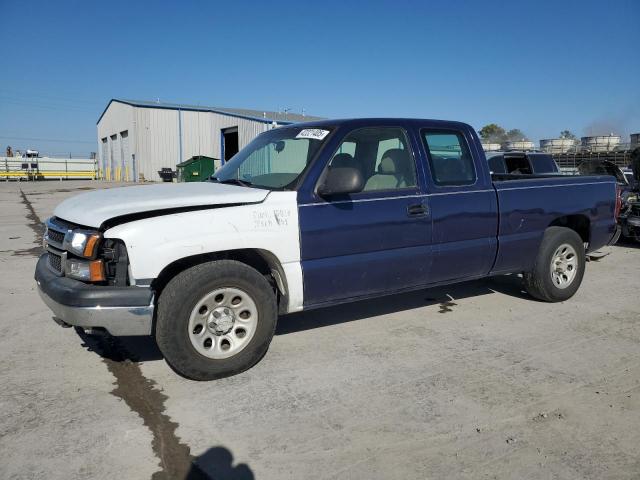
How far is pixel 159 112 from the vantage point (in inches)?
1565

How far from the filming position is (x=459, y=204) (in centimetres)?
464

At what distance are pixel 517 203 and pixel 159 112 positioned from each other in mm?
38764

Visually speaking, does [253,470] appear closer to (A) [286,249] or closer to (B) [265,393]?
(B) [265,393]

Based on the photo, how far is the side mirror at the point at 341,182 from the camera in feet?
12.6

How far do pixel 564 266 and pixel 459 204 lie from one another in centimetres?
188

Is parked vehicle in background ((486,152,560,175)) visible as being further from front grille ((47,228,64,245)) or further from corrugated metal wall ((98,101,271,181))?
corrugated metal wall ((98,101,271,181))

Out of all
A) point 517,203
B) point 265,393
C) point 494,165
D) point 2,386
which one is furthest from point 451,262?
point 494,165

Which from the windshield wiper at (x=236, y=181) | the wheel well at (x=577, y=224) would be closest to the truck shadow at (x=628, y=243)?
the wheel well at (x=577, y=224)

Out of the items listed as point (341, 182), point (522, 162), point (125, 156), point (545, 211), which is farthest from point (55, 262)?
point (125, 156)

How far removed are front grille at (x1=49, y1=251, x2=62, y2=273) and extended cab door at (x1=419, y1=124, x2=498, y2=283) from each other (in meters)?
3.00

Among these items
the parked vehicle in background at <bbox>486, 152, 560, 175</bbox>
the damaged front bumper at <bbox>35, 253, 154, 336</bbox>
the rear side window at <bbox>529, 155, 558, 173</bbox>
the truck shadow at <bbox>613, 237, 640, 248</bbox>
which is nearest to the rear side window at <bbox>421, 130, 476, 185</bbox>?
the damaged front bumper at <bbox>35, 253, 154, 336</bbox>

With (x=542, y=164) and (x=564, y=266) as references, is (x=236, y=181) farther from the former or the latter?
(x=542, y=164)

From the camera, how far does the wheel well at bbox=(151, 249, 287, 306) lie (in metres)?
3.66

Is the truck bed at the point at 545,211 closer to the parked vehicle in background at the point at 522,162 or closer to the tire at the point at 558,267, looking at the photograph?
the tire at the point at 558,267
